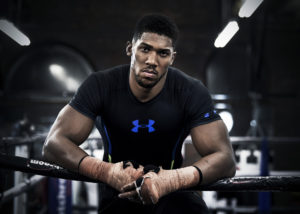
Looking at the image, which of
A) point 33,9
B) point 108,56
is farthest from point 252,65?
point 33,9

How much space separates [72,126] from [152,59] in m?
0.59

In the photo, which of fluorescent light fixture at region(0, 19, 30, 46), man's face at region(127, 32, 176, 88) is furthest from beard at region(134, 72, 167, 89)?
fluorescent light fixture at region(0, 19, 30, 46)

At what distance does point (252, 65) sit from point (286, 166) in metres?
2.69

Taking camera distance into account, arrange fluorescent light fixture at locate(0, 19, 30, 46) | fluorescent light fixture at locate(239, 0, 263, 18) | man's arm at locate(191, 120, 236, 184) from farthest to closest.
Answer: fluorescent light fixture at locate(0, 19, 30, 46) < fluorescent light fixture at locate(239, 0, 263, 18) < man's arm at locate(191, 120, 236, 184)

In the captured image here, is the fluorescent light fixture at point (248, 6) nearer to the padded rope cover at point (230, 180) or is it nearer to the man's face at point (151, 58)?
the man's face at point (151, 58)

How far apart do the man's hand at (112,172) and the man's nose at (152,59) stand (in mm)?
641

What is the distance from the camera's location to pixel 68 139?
4.47ft

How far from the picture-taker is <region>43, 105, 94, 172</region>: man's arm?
123 centimetres

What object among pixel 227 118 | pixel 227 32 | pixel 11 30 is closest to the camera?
pixel 11 30

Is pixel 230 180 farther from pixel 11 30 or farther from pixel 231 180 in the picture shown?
pixel 11 30

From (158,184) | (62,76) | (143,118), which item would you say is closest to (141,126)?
(143,118)

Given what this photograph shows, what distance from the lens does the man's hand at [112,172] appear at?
1066 millimetres

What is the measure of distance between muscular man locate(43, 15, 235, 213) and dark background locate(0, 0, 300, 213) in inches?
209

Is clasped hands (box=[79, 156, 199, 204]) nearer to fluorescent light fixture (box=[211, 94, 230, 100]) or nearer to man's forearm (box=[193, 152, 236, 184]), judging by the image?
man's forearm (box=[193, 152, 236, 184])
